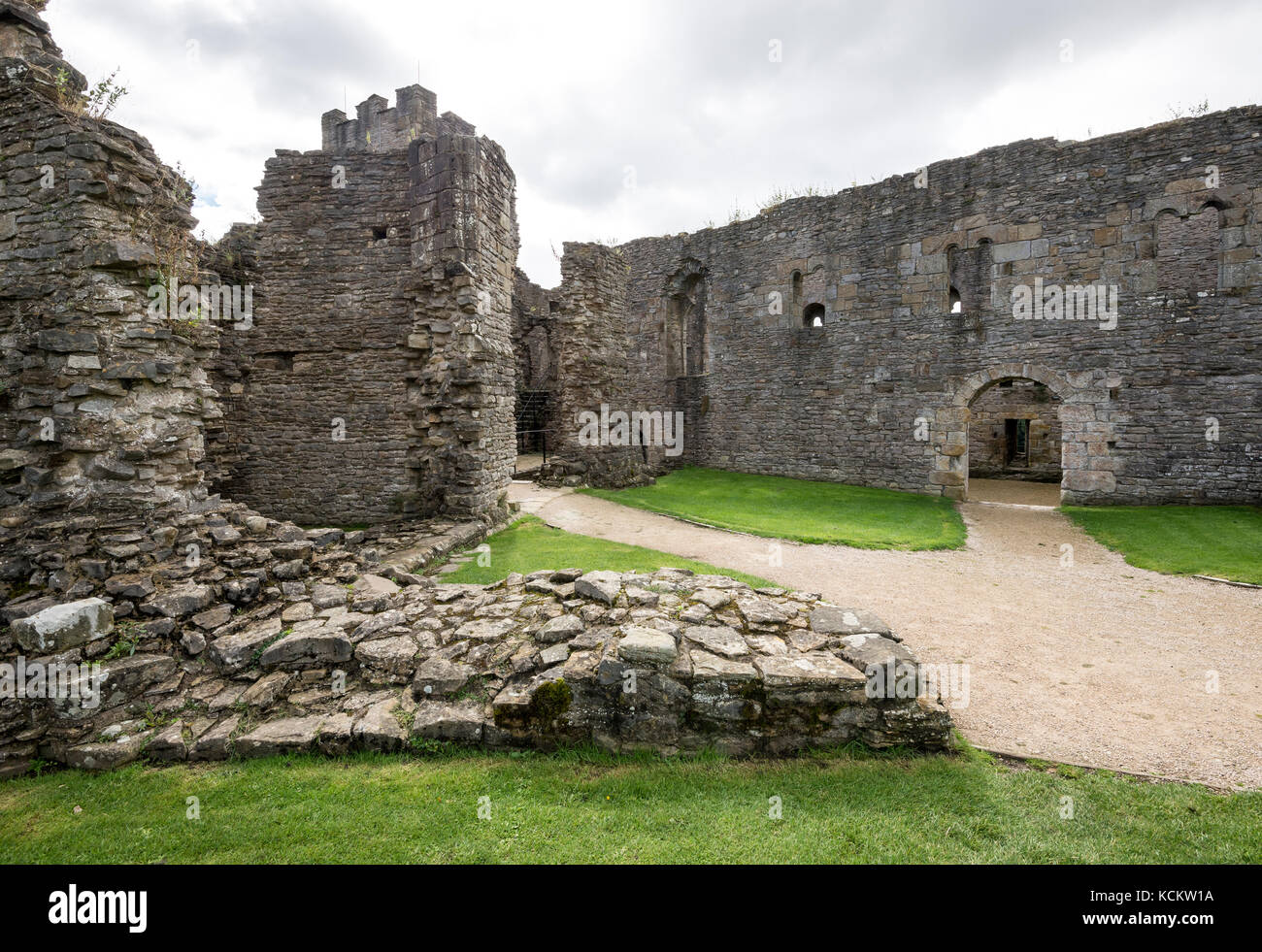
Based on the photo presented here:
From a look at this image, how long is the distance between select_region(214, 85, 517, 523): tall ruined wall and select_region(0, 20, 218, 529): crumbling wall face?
4.84 meters

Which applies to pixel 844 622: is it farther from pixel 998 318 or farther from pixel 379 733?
pixel 998 318

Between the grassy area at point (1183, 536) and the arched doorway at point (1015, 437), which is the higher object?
the arched doorway at point (1015, 437)

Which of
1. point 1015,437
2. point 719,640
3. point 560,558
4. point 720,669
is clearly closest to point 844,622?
point 719,640

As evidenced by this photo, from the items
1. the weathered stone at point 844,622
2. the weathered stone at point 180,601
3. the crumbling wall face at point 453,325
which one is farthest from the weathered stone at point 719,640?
the crumbling wall face at point 453,325

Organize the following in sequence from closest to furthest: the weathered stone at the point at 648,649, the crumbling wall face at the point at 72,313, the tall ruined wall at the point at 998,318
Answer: the weathered stone at the point at 648,649 → the crumbling wall face at the point at 72,313 → the tall ruined wall at the point at 998,318

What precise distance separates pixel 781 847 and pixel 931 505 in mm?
14001

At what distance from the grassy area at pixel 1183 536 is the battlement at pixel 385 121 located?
103ft

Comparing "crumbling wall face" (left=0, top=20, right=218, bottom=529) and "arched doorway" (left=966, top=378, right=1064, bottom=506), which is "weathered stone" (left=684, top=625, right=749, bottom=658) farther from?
"arched doorway" (left=966, top=378, right=1064, bottom=506)

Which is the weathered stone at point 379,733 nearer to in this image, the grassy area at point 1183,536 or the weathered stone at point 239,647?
the weathered stone at point 239,647

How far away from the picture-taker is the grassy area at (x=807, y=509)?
1156 cm

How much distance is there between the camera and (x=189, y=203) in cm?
699

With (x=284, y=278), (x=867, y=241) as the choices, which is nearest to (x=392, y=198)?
(x=284, y=278)

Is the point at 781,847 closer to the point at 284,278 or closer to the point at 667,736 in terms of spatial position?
the point at 667,736

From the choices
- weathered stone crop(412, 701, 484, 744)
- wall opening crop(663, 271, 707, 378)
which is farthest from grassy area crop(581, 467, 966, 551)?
weathered stone crop(412, 701, 484, 744)
